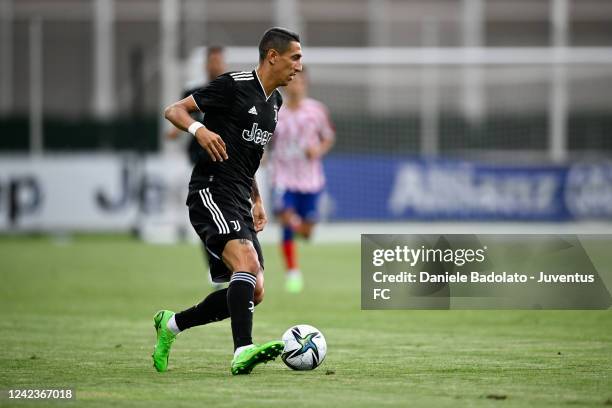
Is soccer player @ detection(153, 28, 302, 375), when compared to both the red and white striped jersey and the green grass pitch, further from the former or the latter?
the red and white striped jersey

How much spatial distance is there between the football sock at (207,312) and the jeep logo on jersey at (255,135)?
102cm

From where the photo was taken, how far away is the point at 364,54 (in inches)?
1035

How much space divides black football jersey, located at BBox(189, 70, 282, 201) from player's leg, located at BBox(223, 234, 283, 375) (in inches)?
16.8

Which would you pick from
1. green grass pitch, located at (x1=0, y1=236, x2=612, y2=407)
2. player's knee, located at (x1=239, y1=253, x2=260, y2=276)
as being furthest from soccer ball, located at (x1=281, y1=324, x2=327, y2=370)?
player's knee, located at (x1=239, y1=253, x2=260, y2=276)

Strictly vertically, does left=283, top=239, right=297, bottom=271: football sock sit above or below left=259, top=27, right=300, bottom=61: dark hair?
below

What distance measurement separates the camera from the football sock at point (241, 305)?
741 cm

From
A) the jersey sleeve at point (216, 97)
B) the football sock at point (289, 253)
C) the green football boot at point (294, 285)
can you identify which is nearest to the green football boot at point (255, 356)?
the jersey sleeve at point (216, 97)

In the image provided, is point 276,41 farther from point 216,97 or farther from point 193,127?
point 193,127

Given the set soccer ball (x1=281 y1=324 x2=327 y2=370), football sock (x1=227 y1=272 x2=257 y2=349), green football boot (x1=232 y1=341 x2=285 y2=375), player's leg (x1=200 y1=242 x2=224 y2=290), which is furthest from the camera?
player's leg (x1=200 y1=242 x2=224 y2=290)

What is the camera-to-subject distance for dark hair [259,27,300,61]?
7.91 metres

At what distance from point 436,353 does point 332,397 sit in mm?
2414

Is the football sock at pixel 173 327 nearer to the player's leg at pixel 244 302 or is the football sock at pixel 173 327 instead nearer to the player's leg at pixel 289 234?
the player's leg at pixel 244 302

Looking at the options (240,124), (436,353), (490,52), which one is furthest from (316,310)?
(490,52)

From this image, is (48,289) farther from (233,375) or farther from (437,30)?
(437,30)
